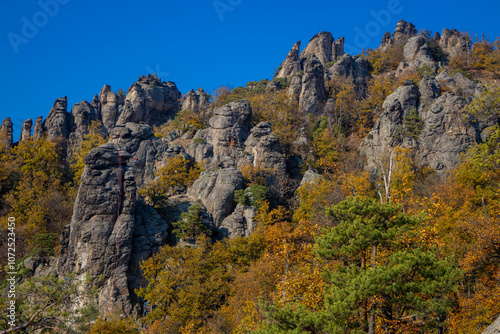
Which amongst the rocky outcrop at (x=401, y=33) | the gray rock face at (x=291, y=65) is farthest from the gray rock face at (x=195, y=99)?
the rocky outcrop at (x=401, y=33)

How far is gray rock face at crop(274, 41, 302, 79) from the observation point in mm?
84188

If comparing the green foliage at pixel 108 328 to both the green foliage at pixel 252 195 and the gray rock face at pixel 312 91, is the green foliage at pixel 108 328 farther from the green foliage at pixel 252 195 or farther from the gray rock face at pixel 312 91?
the gray rock face at pixel 312 91

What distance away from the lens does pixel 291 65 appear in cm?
8519

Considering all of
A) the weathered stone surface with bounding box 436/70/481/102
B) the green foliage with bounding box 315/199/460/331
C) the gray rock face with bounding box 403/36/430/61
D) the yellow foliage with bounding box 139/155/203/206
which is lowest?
the green foliage with bounding box 315/199/460/331

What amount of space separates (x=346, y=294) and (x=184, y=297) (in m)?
16.3

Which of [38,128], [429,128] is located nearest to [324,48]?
[429,128]

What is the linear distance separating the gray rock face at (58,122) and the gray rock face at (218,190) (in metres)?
37.4

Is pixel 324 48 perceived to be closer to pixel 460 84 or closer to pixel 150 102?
pixel 460 84

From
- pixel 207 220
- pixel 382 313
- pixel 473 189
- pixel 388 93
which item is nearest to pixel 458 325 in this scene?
pixel 382 313

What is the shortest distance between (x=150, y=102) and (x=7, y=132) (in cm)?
2695

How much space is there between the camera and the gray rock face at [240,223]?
38.7 m

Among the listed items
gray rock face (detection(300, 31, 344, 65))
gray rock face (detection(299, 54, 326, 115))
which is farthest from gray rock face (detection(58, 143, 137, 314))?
gray rock face (detection(300, 31, 344, 65))

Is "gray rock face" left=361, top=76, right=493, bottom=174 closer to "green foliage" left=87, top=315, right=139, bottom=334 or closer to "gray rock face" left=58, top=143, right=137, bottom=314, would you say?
"gray rock face" left=58, top=143, right=137, bottom=314

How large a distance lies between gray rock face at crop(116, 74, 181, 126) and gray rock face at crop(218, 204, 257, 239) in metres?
43.3
